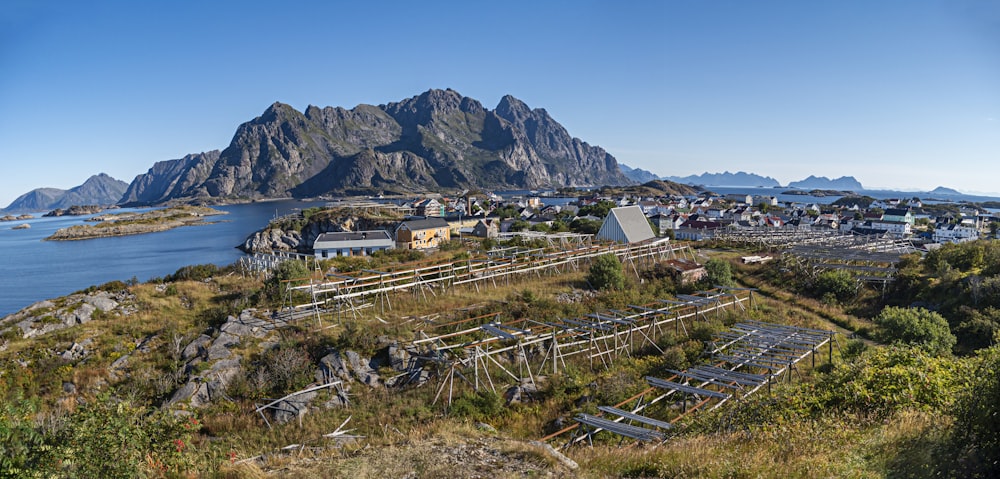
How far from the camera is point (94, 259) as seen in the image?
67875 mm

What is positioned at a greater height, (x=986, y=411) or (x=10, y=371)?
(x=986, y=411)

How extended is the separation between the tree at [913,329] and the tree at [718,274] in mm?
8351

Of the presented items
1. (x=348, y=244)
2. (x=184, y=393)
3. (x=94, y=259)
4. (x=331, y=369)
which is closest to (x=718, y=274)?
(x=331, y=369)

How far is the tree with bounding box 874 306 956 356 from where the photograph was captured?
17906 mm

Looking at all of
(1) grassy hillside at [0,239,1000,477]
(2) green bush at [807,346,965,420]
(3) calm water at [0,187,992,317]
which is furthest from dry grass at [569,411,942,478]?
(3) calm water at [0,187,992,317]

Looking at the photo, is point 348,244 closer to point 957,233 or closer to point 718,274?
point 718,274

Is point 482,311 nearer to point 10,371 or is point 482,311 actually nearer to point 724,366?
point 724,366

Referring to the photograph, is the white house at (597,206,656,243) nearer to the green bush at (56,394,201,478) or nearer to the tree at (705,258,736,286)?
the tree at (705,258,736,286)

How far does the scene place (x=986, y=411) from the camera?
530 centimetres

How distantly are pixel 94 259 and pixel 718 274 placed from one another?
79.6m

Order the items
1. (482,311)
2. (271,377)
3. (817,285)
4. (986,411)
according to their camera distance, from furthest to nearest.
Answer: (817,285)
(482,311)
(271,377)
(986,411)

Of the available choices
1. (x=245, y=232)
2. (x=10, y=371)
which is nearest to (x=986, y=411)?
(x=10, y=371)

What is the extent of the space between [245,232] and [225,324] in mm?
91131

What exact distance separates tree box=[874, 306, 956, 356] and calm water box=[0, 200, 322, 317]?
56.5 metres
